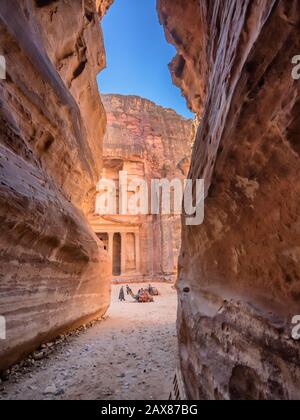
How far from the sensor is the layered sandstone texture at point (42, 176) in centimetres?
312

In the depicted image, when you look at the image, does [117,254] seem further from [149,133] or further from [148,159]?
[149,133]

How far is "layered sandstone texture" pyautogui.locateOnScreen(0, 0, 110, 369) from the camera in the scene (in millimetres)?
3121

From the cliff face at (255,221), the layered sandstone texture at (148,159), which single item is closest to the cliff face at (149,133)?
the layered sandstone texture at (148,159)

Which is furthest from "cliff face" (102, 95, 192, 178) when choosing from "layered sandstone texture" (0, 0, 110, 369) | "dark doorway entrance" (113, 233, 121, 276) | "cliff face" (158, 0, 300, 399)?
"cliff face" (158, 0, 300, 399)

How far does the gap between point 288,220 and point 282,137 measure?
503 millimetres

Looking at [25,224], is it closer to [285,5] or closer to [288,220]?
[288,220]

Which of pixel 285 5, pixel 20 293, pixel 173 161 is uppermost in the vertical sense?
pixel 173 161

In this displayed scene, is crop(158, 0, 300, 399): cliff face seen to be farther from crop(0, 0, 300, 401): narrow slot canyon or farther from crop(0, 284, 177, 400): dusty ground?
crop(0, 284, 177, 400): dusty ground

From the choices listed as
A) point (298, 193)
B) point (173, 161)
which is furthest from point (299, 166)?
point (173, 161)

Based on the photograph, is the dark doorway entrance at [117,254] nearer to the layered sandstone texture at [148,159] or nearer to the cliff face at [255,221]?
the layered sandstone texture at [148,159]

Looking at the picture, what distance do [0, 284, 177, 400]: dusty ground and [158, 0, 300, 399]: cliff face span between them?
1042 millimetres

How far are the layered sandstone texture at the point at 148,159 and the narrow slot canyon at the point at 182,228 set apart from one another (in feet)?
68.9

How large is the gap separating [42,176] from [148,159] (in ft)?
101

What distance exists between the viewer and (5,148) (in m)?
3.14
